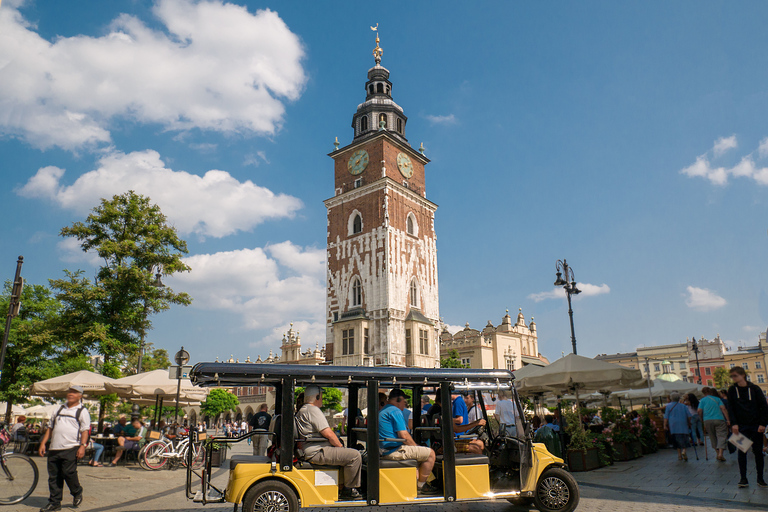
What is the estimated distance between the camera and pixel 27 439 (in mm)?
16906

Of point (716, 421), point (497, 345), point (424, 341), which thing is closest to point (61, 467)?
point (716, 421)

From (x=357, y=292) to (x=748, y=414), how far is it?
3330cm

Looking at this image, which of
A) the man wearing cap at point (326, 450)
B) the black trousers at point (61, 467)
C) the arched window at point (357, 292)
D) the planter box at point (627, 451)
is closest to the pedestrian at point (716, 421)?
the planter box at point (627, 451)

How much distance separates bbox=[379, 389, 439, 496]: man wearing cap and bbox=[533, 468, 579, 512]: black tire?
145cm

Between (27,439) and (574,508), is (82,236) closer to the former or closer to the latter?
(27,439)

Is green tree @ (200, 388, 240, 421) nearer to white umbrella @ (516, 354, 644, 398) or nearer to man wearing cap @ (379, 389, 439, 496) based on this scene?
white umbrella @ (516, 354, 644, 398)

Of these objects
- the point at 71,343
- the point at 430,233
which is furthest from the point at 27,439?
the point at 430,233

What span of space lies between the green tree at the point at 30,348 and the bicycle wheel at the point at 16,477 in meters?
15.3

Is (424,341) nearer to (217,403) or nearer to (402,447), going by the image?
A: (402,447)

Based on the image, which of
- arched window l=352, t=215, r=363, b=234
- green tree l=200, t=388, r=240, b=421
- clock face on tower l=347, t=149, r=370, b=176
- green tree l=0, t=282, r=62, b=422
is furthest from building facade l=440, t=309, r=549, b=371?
green tree l=0, t=282, r=62, b=422

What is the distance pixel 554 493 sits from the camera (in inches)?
270

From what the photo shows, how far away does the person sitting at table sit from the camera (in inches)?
551

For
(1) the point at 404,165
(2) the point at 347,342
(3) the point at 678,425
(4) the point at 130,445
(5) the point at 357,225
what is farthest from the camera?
(1) the point at 404,165

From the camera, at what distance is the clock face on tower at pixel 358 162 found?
42.5m
